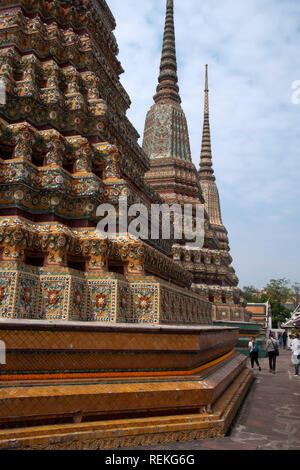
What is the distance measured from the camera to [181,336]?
487 cm

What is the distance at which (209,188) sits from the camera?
34250 millimetres

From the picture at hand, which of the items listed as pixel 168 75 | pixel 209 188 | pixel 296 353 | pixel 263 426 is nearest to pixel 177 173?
pixel 168 75

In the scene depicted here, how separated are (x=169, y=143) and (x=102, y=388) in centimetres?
1744

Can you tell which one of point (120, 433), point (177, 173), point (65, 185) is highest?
point (177, 173)

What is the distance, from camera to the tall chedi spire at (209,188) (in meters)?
33.2

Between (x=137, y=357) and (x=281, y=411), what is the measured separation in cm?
337

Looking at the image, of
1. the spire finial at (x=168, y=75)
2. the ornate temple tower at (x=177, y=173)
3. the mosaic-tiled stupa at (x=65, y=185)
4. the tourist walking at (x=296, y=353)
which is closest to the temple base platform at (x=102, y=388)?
the mosaic-tiled stupa at (x=65, y=185)

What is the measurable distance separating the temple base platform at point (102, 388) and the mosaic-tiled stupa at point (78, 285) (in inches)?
0.5

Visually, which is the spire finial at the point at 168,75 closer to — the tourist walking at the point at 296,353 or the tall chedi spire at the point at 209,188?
the tall chedi spire at the point at 209,188

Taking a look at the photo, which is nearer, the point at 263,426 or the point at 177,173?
the point at 263,426

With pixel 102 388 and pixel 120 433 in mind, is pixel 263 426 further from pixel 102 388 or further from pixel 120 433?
pixel 102 388

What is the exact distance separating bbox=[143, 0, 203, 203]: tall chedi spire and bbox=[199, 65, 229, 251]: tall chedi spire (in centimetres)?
1259

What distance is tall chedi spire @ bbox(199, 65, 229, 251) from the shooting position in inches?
1309

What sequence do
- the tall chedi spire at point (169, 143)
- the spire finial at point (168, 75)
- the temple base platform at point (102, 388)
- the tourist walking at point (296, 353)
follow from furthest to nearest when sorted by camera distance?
the spire finial at point (168, 75)
the tall chedi spire at point (169, 143)
the tourist walking at point (296, 353)
the temple base platform at point (102, 388)
